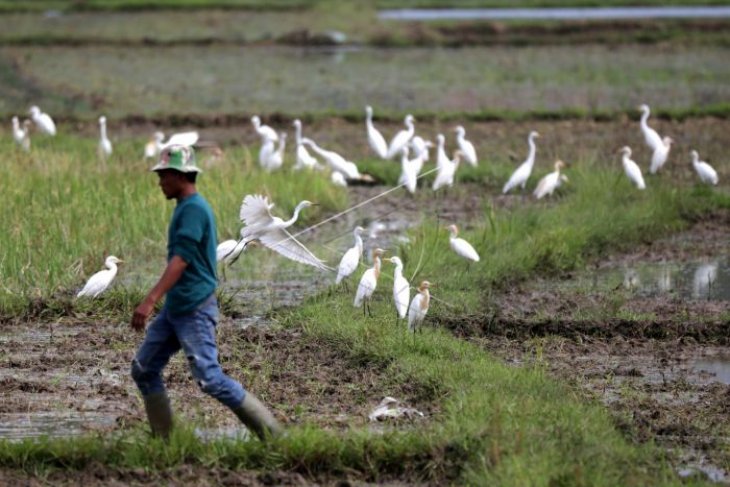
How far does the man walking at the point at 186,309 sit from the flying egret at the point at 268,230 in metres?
1.86

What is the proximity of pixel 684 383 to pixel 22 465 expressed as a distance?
3475 millimetres

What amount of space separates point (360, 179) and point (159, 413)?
9202mm

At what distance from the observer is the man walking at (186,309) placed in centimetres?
562

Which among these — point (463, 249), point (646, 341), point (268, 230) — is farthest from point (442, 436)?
point (463, 249)

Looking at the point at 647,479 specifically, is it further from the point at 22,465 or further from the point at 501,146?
the point at 501,146

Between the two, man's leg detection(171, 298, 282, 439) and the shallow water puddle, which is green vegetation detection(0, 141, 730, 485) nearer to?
man's leg detection(171, 298, 282, 439)

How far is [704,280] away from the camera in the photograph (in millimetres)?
10414

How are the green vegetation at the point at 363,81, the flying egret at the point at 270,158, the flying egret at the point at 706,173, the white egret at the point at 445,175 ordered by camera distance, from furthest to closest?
the green vegetation at the point at 363,81
the flying egret at the point at 270,158
the flying egret at the point at 706,173
the white egret at the point at 445,175

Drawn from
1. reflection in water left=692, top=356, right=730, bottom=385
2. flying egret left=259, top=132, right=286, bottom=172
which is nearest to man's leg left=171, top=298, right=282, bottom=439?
reflection in water left=692, top=356, right=730, bottom=385

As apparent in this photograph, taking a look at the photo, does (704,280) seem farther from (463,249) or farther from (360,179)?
(360,179)

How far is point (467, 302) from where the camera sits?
9031 millimetres

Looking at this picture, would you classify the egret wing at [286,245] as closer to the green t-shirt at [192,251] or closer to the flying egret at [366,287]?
the flying egret at [366,287]

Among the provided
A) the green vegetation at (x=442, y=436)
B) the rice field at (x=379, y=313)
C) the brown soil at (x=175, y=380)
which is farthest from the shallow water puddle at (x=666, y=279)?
the brown soil at (x=175, y=380)

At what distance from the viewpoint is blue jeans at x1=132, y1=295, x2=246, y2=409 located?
5.70 meters
